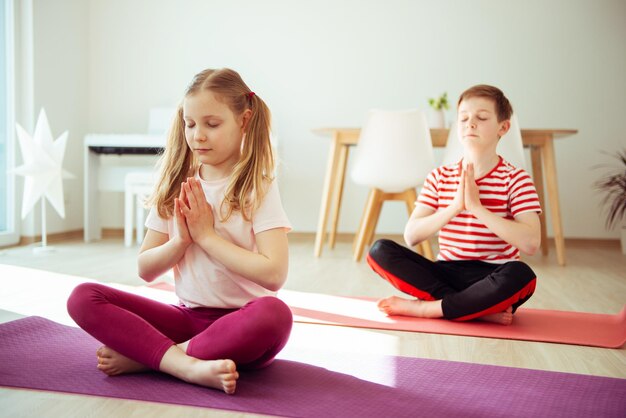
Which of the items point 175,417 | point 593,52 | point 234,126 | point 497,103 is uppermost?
point 593,52

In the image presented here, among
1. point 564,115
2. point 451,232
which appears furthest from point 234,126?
point 564,115

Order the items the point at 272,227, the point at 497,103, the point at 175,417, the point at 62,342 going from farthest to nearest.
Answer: the point at 497,103, the point at 62,342, the point at 272,227, the point at 175,417

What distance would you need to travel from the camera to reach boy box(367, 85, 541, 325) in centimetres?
180

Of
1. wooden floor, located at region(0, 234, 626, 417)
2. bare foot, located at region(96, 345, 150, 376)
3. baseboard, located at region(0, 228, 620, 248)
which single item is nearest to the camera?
wooden floor, located at region(0, 234, 626, 417)

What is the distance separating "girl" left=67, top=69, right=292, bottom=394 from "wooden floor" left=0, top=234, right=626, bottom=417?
0.12 m

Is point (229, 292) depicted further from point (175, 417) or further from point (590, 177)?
point (590, 177)

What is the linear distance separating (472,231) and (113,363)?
3.75 ft

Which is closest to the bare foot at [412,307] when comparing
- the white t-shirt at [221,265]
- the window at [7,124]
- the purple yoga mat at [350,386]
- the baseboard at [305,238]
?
the purple yoga mat at [350,386]

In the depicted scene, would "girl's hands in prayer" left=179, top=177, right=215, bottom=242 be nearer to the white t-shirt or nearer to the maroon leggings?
the white t-shirt

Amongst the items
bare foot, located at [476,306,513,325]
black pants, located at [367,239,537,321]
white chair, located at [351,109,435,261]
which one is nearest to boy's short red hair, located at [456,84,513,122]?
black pants, located at [367,239,537,321]

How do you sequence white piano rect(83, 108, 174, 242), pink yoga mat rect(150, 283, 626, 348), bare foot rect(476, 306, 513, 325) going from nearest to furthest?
pink yoga mat rect(150, 283, 626, 348) → bare foot rect(476, 306, 513, 325) → white piano rect(83, 108, 174, 242)

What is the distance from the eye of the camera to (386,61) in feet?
14.8

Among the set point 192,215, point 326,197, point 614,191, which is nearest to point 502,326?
point 192,215

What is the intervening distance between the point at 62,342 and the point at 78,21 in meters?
3.65
